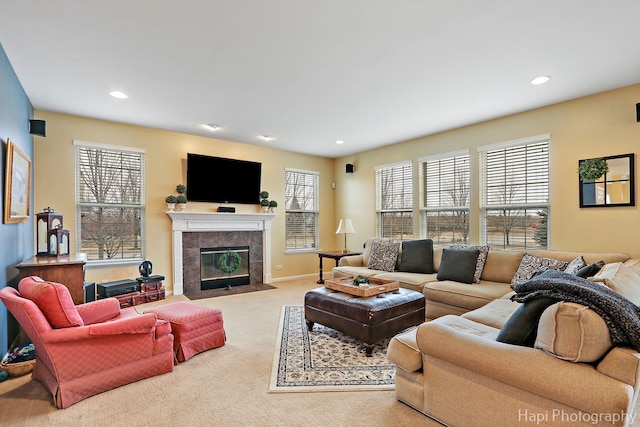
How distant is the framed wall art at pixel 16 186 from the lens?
2.87m

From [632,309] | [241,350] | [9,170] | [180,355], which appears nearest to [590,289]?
[632,309]

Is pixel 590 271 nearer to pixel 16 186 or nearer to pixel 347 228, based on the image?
pixel 347 228

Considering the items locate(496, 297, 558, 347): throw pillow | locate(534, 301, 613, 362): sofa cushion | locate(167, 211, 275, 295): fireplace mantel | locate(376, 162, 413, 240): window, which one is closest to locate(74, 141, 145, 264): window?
locate(167, 211, 275, 295): fireplace mantel

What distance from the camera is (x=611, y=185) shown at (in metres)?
3.57

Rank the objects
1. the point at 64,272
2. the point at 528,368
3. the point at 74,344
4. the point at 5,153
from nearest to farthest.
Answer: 1. the point at 528,368
2. the point at 74,344
3. the point at 5,153
4. the point at 64,272

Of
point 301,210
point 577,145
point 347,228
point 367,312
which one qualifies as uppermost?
point 577,145

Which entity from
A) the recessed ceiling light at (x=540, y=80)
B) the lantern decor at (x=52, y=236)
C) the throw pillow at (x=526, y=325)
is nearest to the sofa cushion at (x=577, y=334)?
the throw pillow at (x=526, y=325)

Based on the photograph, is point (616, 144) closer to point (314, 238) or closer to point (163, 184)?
point (314, 238)

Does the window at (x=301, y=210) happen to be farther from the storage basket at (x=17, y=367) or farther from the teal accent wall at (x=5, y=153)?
the storage basket at (x=17, y=367)

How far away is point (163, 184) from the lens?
5188mm

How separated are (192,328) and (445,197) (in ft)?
13.8

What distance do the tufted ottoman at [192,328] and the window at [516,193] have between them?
3.94m

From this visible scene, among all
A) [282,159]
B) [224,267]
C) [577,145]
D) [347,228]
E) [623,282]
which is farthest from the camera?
[282,159]

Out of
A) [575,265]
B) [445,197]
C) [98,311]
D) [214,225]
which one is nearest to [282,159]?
[214,225]
